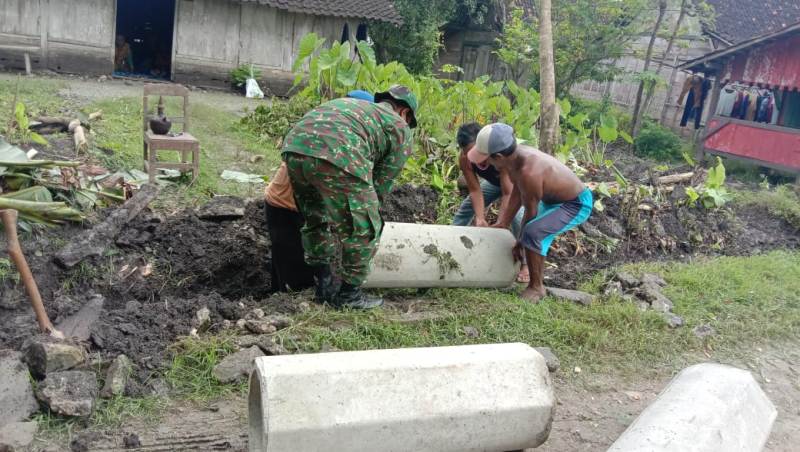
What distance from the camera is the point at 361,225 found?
4.31 metres

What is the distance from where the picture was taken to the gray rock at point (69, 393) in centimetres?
310

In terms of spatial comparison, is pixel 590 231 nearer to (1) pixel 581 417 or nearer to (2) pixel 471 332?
(2) pixel 471 332

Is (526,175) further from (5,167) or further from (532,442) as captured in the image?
(5,167)

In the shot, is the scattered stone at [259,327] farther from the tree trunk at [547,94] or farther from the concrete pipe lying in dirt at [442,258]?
the tree trunk at [547,94]

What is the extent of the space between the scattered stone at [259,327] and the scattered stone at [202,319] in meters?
0.25

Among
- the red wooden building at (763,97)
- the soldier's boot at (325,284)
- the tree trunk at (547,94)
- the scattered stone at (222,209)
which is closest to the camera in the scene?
the soldier's boot at (325,284)

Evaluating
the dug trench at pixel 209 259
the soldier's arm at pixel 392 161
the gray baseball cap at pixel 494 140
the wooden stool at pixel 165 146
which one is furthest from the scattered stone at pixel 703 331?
the wooden stool at pixel 165 146

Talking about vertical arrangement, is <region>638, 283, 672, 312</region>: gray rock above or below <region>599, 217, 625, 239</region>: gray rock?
below

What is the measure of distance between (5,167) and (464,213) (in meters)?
3.89

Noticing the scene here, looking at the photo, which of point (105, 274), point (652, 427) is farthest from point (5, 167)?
point (652, 427)

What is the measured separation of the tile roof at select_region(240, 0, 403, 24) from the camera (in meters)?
15.8

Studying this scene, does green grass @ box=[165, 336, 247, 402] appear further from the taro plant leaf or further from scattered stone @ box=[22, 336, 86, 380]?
the taro plant leaf

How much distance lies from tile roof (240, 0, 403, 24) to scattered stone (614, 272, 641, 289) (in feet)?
39.2

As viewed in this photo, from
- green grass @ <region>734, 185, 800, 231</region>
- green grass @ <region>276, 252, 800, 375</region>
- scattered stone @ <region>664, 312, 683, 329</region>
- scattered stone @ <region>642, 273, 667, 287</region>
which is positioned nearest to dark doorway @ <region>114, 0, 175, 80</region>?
green grass @ <region>734, 185, 800, 231</region>
